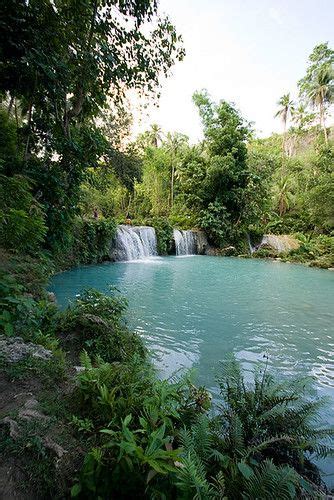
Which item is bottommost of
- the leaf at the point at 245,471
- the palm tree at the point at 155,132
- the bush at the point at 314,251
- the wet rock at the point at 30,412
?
the leaf at the point at 245,471

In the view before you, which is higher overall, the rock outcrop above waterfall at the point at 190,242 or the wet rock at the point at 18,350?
the rock outcrop above waterfall at the point at 190,242

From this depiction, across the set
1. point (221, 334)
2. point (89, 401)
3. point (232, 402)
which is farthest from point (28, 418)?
point (221, 334)

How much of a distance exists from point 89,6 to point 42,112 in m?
2.36

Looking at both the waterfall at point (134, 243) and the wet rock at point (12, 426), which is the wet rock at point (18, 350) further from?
the waterfall at point (134, 243)

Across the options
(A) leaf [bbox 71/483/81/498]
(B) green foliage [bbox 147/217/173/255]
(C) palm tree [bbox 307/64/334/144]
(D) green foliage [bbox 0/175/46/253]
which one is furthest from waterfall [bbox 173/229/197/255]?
(A) leaf [bbox 71/483/81/498]

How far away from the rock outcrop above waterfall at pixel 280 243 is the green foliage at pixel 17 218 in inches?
770

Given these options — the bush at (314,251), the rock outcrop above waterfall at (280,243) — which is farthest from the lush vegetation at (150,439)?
the rock outcrop above waterfall at (280,243)

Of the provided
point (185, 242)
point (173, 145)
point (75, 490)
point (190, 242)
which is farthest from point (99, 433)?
point (173, 145)

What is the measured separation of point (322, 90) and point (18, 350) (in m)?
31.9

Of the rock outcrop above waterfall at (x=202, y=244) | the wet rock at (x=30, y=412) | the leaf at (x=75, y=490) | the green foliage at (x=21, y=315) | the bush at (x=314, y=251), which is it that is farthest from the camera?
the rock outcrop above waterfall at (x=202, y=244)

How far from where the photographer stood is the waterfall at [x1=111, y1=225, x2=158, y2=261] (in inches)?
601

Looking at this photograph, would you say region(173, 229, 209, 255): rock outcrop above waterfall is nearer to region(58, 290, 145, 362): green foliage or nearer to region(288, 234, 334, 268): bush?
region(288, 234, 334, 268): bush

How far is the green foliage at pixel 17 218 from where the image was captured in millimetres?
2881

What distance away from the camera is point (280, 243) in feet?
69.7
